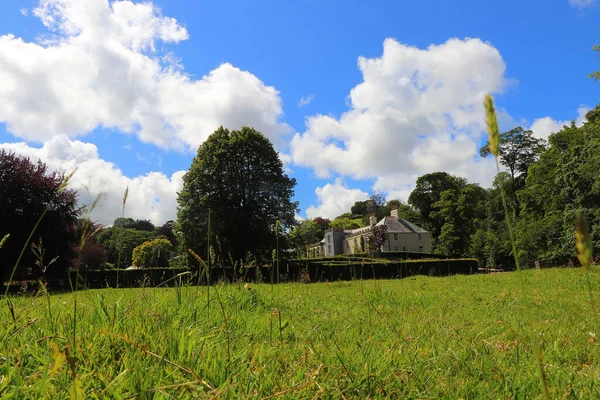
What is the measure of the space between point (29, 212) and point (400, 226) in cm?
5891

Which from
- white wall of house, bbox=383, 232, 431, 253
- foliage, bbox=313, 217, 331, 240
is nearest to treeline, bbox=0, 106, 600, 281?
white wall of house, bbox=383, 232, 431, 253

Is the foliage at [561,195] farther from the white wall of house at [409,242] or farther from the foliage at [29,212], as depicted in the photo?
the foliage at [29,212]

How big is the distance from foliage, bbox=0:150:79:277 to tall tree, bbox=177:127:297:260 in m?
7.82

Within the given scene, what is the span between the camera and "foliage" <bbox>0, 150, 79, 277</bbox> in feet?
68.9

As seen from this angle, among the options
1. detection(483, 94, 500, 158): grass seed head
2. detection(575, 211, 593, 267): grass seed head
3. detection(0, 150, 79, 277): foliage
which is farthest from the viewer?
detection(0, 150, 79, 277): foliage

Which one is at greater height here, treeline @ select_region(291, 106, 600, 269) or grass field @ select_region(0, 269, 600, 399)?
treeline @ select_region(291, 106, 600, 269)

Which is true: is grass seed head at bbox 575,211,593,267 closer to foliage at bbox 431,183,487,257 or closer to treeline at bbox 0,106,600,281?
treeline at bbox 0,106,600,281

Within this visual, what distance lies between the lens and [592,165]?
25.5 metres

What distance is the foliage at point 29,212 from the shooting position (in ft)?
68.9

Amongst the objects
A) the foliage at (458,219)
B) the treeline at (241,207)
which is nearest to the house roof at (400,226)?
the foliage at (458,219)

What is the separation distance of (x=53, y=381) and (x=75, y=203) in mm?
23949

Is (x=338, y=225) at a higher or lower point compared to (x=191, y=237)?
higher

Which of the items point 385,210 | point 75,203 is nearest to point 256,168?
point 75,203

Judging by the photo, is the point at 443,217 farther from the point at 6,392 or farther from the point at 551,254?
the point at 6,392
